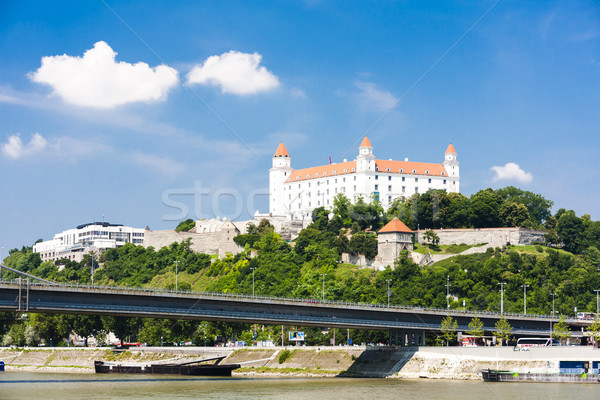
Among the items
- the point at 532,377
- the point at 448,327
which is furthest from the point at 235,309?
the point at 532,377

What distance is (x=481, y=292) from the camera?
112 m

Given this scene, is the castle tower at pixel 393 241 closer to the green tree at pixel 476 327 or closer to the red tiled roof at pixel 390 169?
the red tiled roof at pixel 390 169

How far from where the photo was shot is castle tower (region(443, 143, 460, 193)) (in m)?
169

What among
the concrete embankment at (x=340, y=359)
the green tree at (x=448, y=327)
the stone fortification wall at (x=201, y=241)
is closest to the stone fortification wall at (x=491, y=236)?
the stone fortification wall at (x=201, y=241)

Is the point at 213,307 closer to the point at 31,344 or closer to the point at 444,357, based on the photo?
the point at 444,357

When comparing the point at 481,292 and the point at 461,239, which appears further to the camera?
the point at 461,239

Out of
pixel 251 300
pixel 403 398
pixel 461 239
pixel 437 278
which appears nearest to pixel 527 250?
pixel 461 239

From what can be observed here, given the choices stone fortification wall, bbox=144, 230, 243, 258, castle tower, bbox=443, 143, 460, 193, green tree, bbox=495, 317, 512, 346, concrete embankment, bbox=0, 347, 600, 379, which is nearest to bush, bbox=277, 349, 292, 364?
concrete embankment, bbox=0, 347, 600, 379

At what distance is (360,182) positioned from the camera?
164 m

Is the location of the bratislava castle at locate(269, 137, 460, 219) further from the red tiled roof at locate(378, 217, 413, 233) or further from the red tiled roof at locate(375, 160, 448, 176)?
the red tiled roof at locate(378, 217, 413, 233)

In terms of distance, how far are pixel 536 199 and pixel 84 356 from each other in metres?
92.4

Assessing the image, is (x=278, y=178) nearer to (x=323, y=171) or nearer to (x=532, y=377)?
(x=323, y=171)

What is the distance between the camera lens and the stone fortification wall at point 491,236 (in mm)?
134850

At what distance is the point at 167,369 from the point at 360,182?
8446 centimetres
